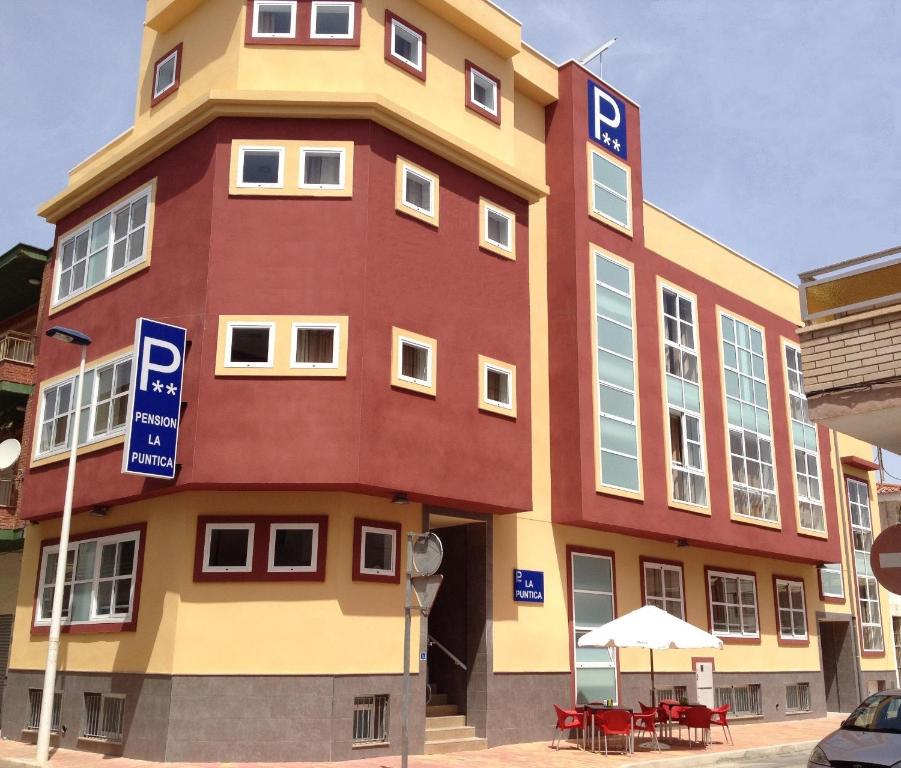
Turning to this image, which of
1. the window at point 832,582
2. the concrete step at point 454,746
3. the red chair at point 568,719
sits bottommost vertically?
the concrete step at point 454,746

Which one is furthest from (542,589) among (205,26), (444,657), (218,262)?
(205,26)

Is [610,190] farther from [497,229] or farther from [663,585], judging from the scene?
[663,585]

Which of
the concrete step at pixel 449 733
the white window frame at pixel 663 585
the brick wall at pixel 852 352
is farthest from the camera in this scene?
the white window frame at pixel 663 585

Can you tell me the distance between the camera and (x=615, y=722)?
19.3m

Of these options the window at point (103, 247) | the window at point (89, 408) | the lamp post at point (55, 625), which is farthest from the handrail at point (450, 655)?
the window at point (103, 247)

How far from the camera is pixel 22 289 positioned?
88.3 ft

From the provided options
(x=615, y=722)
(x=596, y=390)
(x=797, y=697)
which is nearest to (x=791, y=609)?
(x=797, y=697)

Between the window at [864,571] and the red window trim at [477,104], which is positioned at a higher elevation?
the red window trim at [477,104]

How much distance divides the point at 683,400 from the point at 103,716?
16.7 m

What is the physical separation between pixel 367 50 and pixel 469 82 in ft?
10.2

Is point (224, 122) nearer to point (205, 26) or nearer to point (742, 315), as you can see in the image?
point (205, 26)

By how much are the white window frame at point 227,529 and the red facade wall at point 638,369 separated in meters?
8.05

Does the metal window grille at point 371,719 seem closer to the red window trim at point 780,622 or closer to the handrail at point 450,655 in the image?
the handrail at point 450,655

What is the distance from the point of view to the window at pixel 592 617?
2256 cm
